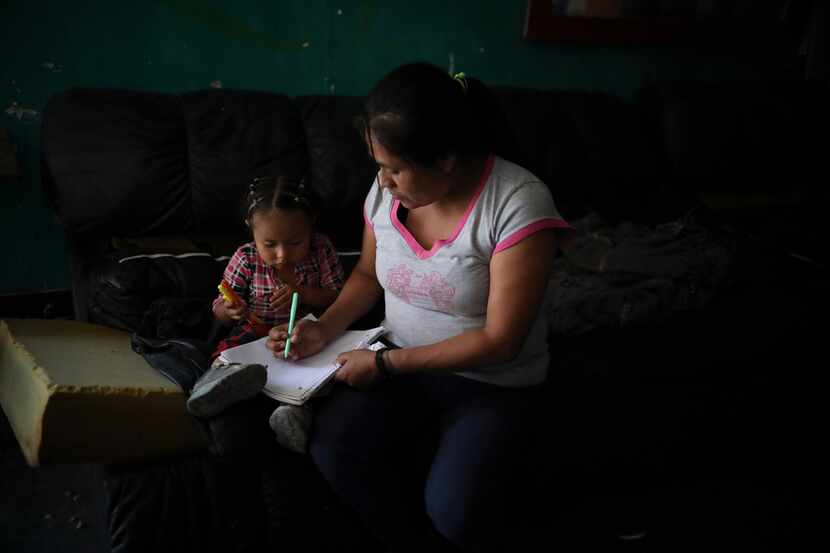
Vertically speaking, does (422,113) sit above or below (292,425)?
above

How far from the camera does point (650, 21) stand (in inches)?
112

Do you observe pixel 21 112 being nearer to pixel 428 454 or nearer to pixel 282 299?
pixel 282 299

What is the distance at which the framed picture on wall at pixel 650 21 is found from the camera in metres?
2.67

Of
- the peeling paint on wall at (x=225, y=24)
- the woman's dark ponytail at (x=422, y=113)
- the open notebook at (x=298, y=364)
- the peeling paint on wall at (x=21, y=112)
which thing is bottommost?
the open notebook at (x=298, y=364)

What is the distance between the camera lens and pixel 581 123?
2.38 meters

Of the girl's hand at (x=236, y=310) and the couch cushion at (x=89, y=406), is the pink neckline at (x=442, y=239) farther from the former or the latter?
the couch cushion at (x=89, y=406)

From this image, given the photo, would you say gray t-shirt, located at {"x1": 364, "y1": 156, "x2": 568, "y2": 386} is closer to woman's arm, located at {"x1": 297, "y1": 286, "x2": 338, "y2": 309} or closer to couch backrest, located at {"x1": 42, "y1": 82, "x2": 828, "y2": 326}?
couch backrest, located at {"x1": 42, "y1": 82, "x2": 828, "y2": 326}

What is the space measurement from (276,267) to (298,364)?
305 millimetres

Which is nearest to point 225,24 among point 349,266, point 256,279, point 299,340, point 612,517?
point 349,266

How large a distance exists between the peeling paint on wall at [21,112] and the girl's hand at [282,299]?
45.7 inches

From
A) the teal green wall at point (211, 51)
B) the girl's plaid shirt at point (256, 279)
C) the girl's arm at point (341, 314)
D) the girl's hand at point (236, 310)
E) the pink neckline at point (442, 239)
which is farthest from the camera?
the teal green wall at point (211, 51)

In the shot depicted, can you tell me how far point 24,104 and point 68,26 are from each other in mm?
286

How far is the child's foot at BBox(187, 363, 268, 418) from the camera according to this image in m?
1.20

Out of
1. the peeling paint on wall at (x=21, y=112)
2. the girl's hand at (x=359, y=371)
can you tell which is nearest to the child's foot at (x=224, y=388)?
the girl's hand at (x=359, y=371)
